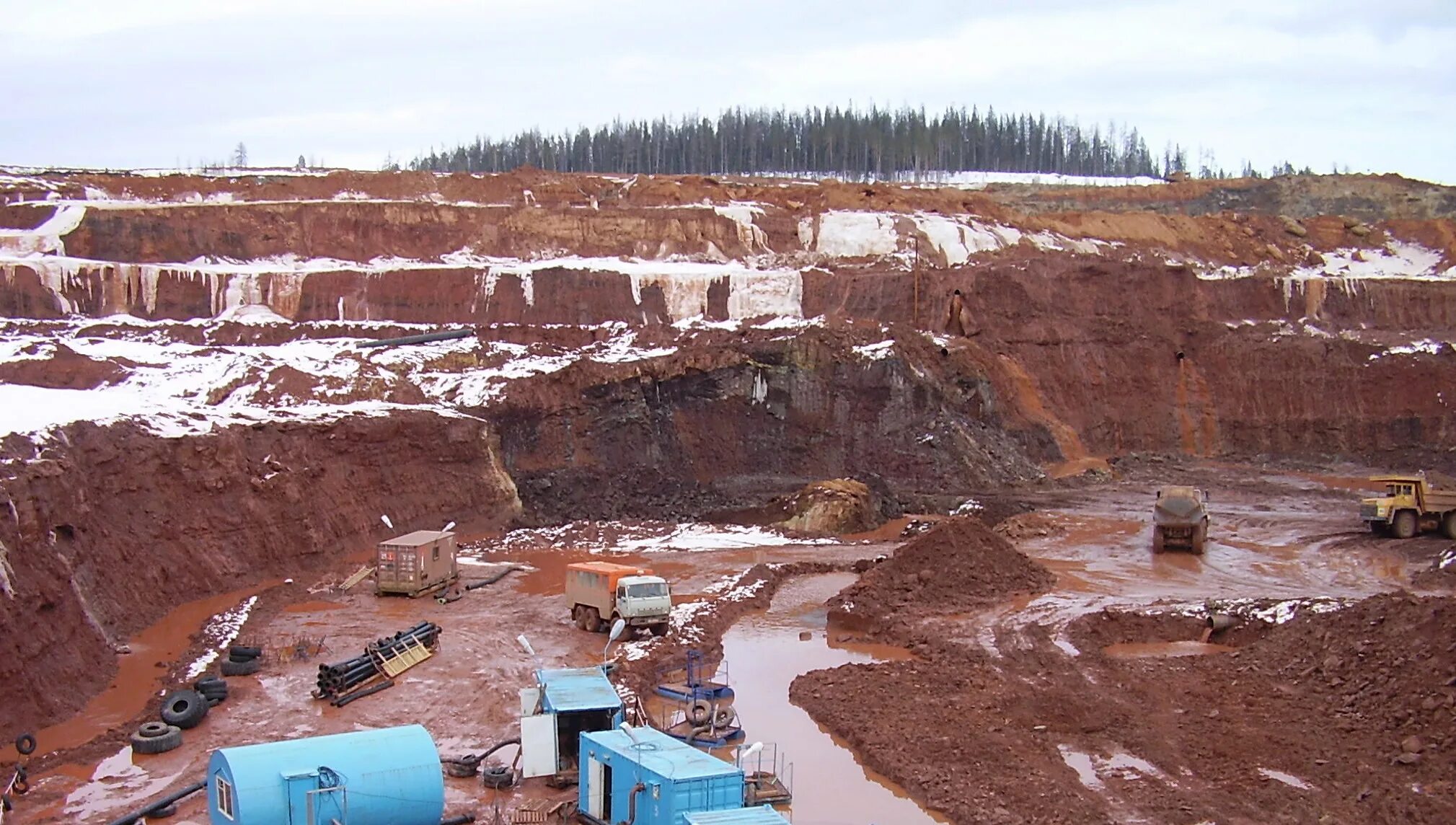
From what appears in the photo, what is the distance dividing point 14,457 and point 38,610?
4604 mm

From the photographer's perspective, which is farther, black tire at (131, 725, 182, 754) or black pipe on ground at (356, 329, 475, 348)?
black pipe on ground at (356, 329, 475, 348)

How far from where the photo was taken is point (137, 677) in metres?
22.6

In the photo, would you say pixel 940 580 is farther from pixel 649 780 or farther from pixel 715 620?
pixel 649 780

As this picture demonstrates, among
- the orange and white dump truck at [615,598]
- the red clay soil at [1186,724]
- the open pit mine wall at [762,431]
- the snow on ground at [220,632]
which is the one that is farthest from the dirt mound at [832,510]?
the snow on ground at [220,632]

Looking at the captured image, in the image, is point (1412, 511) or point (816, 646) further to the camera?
point (1412, 511)

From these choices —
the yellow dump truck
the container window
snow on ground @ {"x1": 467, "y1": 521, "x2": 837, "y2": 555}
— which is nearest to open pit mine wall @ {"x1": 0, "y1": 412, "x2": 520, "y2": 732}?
snow on ground @ {"x1": 467, "y1": 521, "x2": 837, "y2": 555}

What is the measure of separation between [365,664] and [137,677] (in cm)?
426

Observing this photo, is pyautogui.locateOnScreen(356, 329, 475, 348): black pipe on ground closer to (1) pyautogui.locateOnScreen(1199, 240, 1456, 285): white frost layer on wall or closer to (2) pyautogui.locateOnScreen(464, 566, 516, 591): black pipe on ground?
(2) pyautogui.locateOnScreen(464, 566, 516, 591): black pipe on ground

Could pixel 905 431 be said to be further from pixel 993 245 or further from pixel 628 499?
pixel 993 245

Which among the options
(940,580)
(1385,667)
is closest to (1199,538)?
(940,580)

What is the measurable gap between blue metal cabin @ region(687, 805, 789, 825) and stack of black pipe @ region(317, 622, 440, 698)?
9.85 meters

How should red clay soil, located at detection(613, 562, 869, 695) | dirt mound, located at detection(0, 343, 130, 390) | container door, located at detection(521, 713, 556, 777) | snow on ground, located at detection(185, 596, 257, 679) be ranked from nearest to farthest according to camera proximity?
container door, located at detection(521, 713, 556, 777), red clay soil, located at detection(613, 562, 869, 695), snow on ground, located at detection(185, 596, 257, 679), dirt mound, located at detection(0, 343, 130, 390)

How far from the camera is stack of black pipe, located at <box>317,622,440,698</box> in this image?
21.2 meters

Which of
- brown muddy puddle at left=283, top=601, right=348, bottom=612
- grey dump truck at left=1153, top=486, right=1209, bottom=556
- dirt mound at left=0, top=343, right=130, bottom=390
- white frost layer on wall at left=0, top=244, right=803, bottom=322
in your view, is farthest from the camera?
white frost layer on wall at left=0, top=244, right=803, bottom=322
